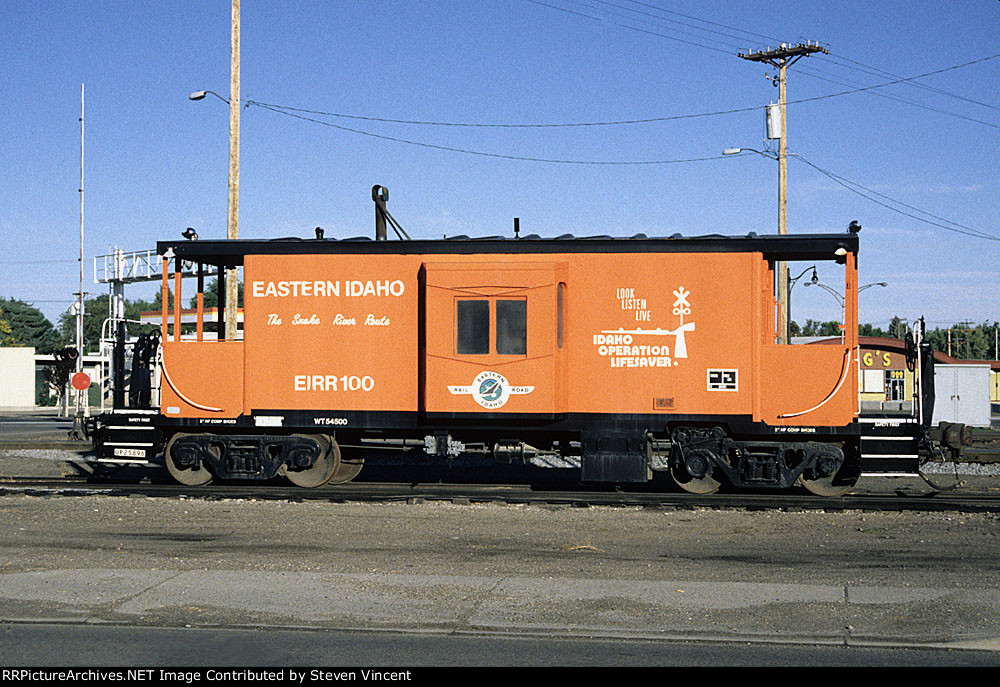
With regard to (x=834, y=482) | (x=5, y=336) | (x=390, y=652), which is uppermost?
(x=5, y=336)

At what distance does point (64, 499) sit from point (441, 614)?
31.7ft

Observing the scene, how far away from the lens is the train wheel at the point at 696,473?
15375 mm

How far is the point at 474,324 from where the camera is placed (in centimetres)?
1501

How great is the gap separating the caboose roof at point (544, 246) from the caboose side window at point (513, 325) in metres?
0.96

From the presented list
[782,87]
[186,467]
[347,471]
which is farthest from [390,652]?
[782,87]

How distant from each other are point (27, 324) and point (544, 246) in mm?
123500

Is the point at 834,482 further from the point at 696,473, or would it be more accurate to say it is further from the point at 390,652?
the point at 390,652

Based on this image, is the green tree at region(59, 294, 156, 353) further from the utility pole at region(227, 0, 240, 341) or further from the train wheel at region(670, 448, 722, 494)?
the train wheel at region(670, 448, 722, 494)

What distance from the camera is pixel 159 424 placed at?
53.2 ft

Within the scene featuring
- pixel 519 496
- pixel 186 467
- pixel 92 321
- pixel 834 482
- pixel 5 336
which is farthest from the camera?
pixel 92 321

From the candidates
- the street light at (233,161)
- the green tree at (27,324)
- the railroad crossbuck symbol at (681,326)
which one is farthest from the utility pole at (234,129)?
the green tree at (27,324)

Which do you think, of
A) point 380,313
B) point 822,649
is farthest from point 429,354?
point 822,649

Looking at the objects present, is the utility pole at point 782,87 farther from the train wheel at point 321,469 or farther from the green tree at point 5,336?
the green tree at point 5,336
